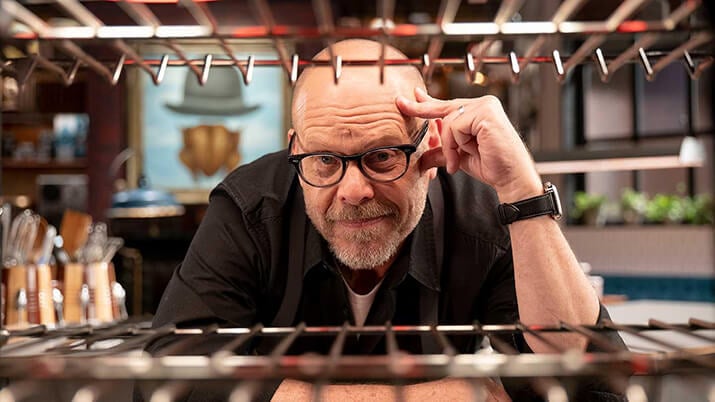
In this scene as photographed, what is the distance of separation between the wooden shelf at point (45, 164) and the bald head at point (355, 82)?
16.8ft

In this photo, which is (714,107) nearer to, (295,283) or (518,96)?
(295,283)

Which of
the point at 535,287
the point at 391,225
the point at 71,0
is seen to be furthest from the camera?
the point at 391,225

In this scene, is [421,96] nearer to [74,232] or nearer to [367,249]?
[367,249]

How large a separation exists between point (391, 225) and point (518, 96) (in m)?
5.97

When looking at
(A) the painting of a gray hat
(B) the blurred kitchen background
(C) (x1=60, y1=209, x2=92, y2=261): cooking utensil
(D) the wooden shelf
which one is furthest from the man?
(D) the wooden shelf

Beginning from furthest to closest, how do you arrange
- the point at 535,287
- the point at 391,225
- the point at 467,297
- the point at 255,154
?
the point at 255,154
the point at 467,297
the point at 391,225
the point at 535,287

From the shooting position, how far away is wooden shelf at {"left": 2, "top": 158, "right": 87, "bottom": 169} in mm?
5738

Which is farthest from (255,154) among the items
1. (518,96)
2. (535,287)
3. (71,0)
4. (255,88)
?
(71,0)

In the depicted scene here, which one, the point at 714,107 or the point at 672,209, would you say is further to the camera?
the point at 672,209

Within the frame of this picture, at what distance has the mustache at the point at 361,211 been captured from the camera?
3.48 feet

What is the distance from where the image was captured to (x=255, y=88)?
574 centimetres

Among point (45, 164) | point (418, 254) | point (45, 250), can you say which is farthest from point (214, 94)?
point (418, 254)

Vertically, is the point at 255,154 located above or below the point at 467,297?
above

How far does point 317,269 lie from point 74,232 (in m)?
1.15
